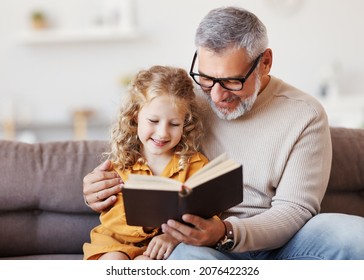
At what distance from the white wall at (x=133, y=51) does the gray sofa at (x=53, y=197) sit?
2.72m

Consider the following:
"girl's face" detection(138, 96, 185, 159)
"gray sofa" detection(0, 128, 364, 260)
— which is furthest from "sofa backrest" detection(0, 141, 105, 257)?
"girl's face" detection(138, 96, 185, 159)

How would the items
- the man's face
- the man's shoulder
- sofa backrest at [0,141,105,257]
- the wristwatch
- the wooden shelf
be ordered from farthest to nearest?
the wooden shelf
sofa backrest at [0,141,105,257]
the man's shoulder
the man's face
the wristwatch

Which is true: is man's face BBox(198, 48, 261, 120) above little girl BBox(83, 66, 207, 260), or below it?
above

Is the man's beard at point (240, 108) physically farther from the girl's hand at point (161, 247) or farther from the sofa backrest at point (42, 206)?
the sofa backrest at point (42, 206)

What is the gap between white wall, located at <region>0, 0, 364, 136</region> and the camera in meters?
4.44

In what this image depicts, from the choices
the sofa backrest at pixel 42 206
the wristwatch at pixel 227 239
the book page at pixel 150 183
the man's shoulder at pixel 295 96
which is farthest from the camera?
the sofa backrest at pixel 42 206

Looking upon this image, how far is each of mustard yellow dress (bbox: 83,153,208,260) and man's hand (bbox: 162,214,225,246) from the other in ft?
0.71

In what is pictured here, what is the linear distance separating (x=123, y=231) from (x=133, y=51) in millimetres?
3267

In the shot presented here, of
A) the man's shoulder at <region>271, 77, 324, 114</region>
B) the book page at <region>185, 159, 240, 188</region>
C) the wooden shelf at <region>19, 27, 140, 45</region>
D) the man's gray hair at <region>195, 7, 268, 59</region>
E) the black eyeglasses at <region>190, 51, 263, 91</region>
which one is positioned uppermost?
the man's gray hair at <region>195, 7, 268, 59</region>

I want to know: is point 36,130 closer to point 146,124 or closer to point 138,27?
point 138,27

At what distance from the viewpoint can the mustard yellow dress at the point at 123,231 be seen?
4.85ft

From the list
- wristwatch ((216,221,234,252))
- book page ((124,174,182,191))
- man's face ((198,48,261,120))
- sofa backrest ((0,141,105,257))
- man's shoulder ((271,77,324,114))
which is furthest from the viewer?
sofa backrest ((0,141,105,257))

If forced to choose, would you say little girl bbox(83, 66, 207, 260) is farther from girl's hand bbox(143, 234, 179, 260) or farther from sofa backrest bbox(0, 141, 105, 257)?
sofa backrest bbox(0, 141, 105, 257)

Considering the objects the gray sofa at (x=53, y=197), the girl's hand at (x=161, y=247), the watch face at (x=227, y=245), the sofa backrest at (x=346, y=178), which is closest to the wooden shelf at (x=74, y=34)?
the gray sofa at (x=53, y=197)
